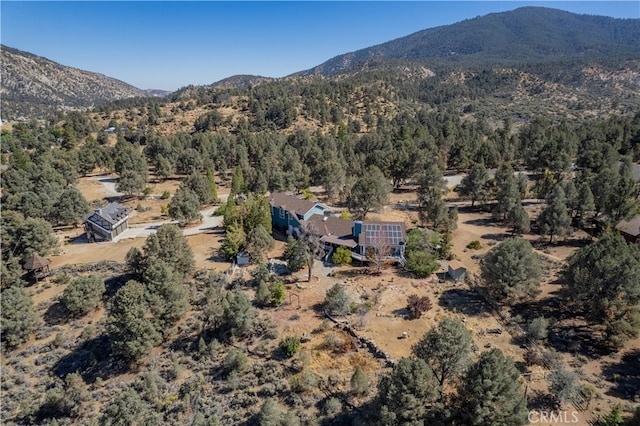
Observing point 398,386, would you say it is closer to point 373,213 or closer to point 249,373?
point 249,373

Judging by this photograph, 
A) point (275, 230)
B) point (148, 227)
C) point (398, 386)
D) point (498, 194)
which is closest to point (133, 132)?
point (148, 227)

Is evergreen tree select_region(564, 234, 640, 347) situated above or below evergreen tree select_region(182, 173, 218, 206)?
below

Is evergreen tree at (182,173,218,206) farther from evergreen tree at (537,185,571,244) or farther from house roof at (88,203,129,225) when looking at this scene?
evergreen tree at (537,185,571,244)

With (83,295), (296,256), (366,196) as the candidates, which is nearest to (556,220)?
(366,196)

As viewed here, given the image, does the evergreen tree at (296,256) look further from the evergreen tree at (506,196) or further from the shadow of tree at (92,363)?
the evergreen tree at (506,196)

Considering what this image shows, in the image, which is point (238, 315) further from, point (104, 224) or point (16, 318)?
point (104, 224)

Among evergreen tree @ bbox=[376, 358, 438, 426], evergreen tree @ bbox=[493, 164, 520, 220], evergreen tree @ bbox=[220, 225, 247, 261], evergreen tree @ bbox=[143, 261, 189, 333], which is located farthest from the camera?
evergreen tree @ bbox=[493, 164, 520, 220]

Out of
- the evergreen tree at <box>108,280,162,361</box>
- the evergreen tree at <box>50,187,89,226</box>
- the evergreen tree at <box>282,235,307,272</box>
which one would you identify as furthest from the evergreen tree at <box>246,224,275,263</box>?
the evergreen tree at <box>50,187,89,226</box>
